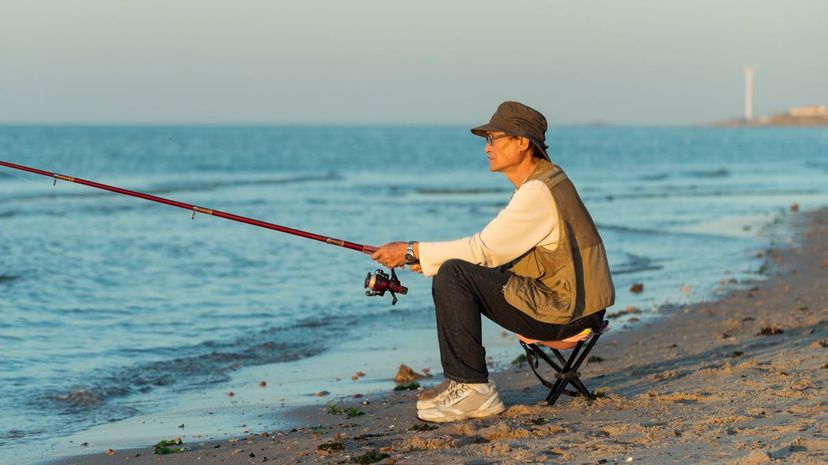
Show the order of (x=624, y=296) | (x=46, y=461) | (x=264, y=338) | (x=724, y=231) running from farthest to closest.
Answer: (x=724, y=231), (x=624, y=296), (x=264, y=338), (x=46, y=461)

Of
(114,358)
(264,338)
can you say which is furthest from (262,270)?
(114,358)

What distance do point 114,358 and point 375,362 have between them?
183cm

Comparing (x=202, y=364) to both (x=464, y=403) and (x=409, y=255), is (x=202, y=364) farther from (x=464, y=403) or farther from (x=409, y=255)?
(x=409, y=255)

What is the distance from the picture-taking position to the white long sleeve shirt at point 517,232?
455 centimetres

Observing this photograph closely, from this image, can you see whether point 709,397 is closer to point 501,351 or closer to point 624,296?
point 501,351

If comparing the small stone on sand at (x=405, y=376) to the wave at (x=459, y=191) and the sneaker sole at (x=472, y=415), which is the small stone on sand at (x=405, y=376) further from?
the wave at (x=459, y=191)

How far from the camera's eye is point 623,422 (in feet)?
15.1

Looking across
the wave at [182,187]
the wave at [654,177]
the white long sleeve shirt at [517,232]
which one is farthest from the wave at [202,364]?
the wave at [654,177]

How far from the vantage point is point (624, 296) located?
32.6 ft

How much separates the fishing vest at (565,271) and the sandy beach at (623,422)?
50 centimetres

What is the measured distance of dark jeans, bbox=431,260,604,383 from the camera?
4.71m

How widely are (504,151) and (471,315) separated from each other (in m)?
0.73

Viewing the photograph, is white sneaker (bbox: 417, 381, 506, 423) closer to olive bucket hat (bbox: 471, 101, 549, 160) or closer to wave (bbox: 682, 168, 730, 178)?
olive bucket hat (bbox: 471, 101, 549, 160)

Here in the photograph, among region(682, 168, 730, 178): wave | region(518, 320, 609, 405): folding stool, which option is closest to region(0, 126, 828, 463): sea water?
region(518, 320, 609, 405): folding stool
